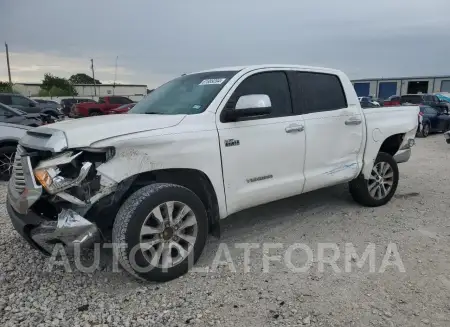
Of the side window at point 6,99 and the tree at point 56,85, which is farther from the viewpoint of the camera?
the tree at point 56,85

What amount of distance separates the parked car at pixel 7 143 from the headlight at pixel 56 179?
15.8 feet

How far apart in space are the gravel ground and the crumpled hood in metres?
1.27

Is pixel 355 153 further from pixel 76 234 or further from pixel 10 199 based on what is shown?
pixel 10 199

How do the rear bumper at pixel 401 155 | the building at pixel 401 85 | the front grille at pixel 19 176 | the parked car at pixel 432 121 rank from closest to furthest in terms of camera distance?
the front grille at pixel 19 176 < the rear bumper at pixel 401 155 < the parked car at pixel 432 121 < the building at pixel 401 85

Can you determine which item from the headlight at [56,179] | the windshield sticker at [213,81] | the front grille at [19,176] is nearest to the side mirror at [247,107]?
the windshield sticker at [213,81]

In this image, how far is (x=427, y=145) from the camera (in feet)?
43.4

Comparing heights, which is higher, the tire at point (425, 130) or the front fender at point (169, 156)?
the front fender at point (169, 156)

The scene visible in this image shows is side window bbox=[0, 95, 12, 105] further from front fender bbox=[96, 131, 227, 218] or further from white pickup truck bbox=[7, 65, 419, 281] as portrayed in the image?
front fender bbox=[96, 131, 227, 218]

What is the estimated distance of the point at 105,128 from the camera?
3.14m

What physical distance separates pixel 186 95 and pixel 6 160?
491cm

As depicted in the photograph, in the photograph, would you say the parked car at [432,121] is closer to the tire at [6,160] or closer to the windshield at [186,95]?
the windshield at [186,95]

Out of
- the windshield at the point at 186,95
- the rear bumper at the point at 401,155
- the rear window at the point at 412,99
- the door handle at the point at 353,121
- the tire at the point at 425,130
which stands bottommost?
the tire at the point at 425,130

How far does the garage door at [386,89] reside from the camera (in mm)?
45856

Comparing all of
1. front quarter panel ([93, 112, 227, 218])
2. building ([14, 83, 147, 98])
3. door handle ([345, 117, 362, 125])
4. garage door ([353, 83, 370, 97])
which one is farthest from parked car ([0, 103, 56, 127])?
building ([14, 83, 147, 98])
